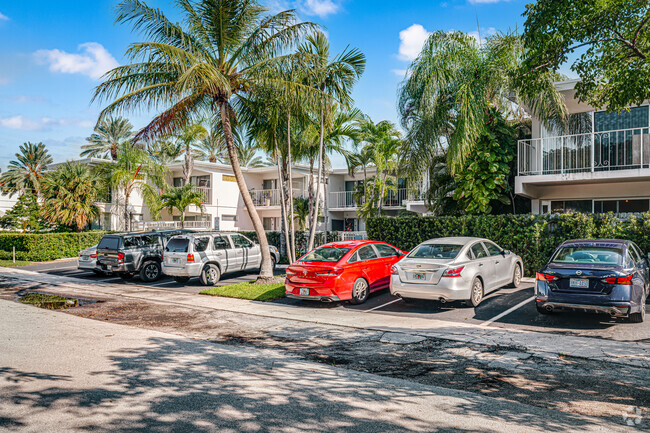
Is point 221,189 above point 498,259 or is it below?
above

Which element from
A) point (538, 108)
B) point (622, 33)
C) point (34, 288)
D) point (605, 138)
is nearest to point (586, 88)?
point (622, 33)

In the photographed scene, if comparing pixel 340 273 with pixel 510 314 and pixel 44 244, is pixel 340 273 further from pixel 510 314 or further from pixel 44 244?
pixel 44 244

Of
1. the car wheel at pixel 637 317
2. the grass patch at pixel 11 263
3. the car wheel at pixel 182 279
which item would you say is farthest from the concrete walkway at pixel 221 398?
the grass patch at pixel 11 263

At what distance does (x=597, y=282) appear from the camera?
8.41 meters

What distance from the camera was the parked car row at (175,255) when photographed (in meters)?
15.6

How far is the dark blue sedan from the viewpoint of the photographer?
8.28 meters

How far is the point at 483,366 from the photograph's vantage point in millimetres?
6684

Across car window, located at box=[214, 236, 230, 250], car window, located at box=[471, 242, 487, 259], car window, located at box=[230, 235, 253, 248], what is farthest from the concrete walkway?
car window, located at box=[230, 235, 253, 248]

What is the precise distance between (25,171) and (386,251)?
4578cm

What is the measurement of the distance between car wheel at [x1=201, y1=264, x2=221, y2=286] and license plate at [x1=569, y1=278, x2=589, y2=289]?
11.1 m

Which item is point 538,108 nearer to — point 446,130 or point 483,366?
point 446,130

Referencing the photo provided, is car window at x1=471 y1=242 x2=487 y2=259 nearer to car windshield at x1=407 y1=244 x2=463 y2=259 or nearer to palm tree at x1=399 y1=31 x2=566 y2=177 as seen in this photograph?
car windshield at x1=407 y1=244 x2=463 y2=259

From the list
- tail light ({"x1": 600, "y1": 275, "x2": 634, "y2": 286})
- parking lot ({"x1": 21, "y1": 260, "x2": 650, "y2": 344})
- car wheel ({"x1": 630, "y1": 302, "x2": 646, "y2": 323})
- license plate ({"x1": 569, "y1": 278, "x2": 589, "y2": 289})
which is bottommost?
parking lot ({"x1": 21, "y1": 260, "x2": 650, "y2": 344})

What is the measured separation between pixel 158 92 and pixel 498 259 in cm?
1095
